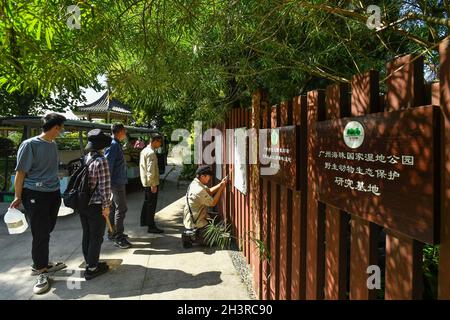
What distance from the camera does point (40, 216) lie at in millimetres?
3496

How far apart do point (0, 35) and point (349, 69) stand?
3.81 meters

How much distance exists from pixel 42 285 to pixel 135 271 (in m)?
0.96

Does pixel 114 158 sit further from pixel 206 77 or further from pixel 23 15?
pixel 23 15

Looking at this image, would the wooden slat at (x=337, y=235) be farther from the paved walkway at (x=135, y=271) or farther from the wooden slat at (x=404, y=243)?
the paved walkway at (x=135, y=271)

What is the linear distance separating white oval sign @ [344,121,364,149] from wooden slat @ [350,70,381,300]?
0.07 metres

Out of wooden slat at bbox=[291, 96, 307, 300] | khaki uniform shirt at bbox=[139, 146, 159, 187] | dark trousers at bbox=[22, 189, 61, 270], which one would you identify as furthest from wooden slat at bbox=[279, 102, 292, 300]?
khaki uniform shirt at bbox=[139, 146, 159, 187]

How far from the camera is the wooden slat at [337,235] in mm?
1820

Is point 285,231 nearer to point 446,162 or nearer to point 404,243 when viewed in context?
point 404,243

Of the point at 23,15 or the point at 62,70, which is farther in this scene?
the point at 62,70

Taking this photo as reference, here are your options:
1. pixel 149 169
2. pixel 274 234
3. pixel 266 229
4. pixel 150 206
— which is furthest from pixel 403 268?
pixel 150 206

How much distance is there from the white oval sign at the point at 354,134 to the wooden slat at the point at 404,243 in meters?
0.17

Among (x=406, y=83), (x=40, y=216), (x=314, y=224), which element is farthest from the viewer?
(x=40, y=216)

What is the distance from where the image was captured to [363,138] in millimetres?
1527
